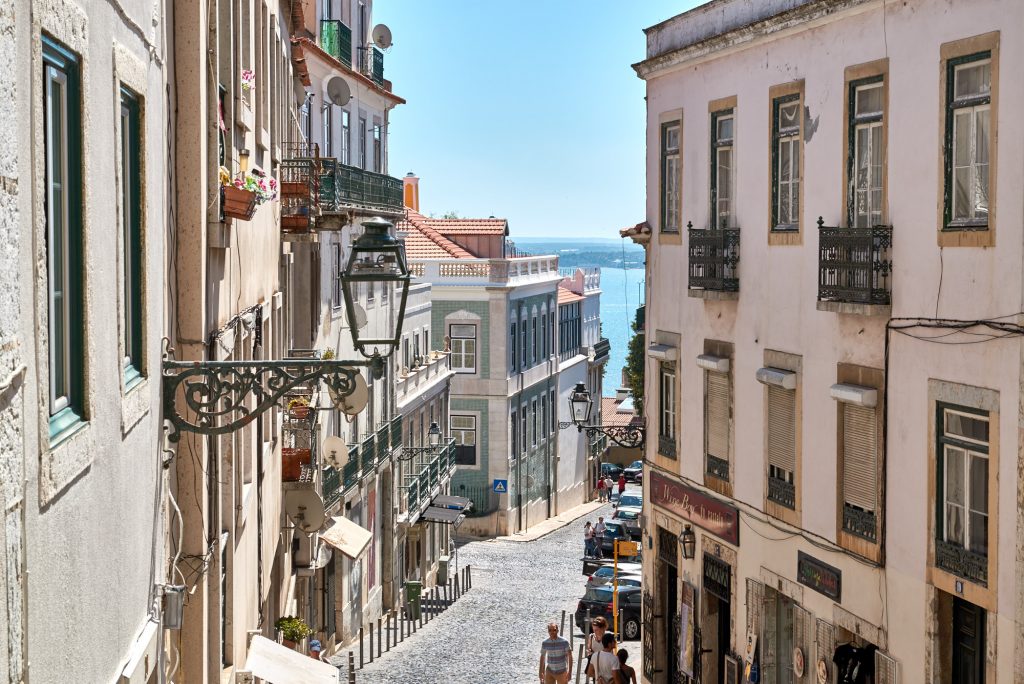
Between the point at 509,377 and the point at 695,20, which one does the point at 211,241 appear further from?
the point at 509,377

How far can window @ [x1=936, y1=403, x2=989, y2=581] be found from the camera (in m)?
13.4

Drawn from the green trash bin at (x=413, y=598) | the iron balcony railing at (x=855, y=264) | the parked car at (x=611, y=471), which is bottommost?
the parked car at (x=611, y=471)

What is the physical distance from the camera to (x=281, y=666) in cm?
1348

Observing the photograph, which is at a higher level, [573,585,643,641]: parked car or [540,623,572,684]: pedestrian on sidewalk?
[540,623,572,684]: pedestrian on sidewalk

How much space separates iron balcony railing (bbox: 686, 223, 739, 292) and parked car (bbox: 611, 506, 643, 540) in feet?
61.1

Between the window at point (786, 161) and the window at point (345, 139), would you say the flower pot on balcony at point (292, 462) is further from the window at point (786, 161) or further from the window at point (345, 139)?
the window at point (345, 139)

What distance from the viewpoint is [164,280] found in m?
8.18

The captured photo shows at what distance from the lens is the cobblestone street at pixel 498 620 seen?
85.3 ft

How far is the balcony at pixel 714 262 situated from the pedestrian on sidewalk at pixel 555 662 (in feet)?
15.5

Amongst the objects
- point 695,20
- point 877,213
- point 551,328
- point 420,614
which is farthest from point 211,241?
point 551,328

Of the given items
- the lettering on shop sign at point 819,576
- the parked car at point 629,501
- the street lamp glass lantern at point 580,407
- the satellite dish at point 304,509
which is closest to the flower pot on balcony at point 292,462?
the satellite dish at point 304,509

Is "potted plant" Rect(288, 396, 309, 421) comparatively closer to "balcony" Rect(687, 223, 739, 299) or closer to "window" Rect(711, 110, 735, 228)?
"balcony" Rect(687, 223, 739, 299)

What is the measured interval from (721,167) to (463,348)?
111ft

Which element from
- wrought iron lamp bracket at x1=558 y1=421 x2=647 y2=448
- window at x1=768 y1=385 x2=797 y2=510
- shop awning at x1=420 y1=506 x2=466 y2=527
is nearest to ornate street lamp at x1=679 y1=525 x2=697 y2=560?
window at x1=768 y1=385 x2=797 y2=510
